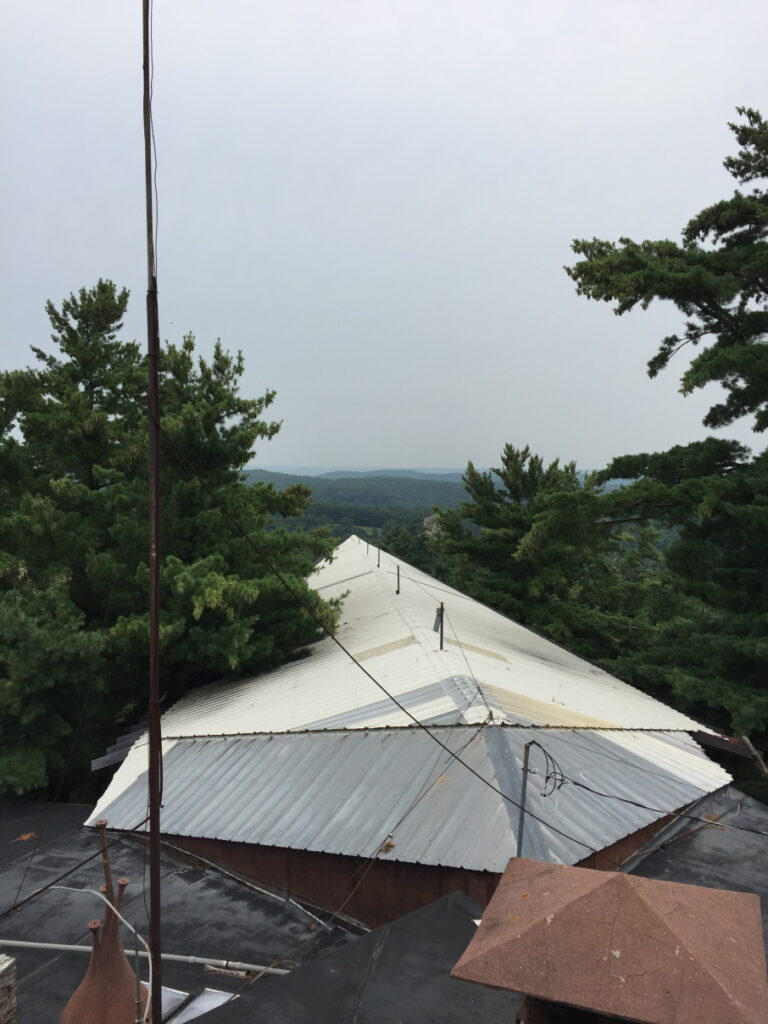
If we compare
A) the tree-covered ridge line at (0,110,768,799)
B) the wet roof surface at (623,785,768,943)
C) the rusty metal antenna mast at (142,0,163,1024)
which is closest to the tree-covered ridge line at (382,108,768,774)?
the tree-covered ridge line at (0,110,768,799)

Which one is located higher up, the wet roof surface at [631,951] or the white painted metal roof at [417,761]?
the wet roof surface at [631,951]

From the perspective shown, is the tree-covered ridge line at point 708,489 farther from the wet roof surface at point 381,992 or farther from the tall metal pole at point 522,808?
the wet roof surface at point 381,992

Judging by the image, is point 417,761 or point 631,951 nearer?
point 631,951

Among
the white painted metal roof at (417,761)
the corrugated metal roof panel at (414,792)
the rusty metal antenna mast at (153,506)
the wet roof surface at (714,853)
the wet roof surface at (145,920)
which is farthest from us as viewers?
the wet roof surface at (714,853)

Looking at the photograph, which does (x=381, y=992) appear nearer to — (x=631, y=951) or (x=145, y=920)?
(x=631, y=951)

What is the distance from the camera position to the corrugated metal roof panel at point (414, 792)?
20.6ft

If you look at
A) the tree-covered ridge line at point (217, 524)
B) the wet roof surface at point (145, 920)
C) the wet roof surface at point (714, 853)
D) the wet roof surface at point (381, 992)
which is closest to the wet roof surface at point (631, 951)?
the wet roof surface at point (381, 992)

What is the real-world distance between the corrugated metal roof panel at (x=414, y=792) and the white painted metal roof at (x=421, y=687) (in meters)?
0.40

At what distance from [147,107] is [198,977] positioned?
6.79 m

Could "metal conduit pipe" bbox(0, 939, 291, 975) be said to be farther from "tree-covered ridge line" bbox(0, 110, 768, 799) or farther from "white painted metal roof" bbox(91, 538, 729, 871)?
"tree-covered ridge line" bbox(0, 110, 768, 799)

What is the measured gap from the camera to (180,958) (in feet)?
19.6

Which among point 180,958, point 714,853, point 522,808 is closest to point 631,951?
point 522,808

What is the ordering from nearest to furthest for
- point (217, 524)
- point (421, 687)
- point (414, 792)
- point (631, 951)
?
point (631, 951) → point (414, 792) → point (421, 687) → point (217, 524)

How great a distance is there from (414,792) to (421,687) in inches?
82.8
